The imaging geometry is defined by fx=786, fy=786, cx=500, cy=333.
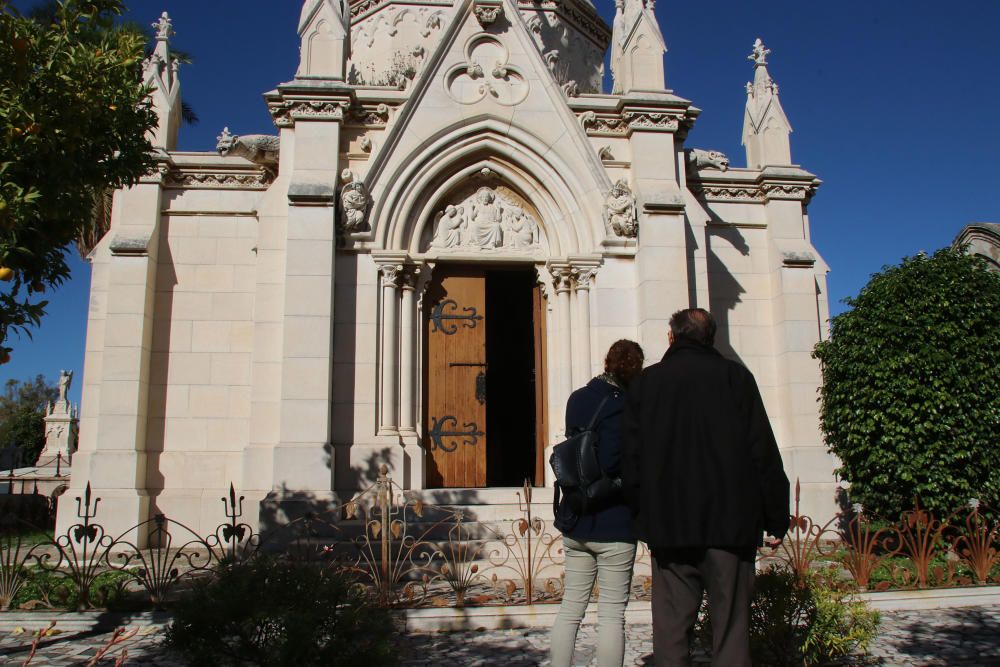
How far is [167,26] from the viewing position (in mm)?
13242

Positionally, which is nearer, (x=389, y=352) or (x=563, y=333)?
(x=389, y=352)

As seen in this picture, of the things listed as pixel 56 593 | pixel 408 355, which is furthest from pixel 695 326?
pixel 408 355

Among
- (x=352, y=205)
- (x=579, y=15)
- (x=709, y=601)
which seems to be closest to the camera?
(x=709, y=601)

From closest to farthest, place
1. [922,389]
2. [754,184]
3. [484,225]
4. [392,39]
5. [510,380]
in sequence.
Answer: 1. [922,389]
2. [484,225]
3. [754,184]
4. [510,380]
5. [392,39]

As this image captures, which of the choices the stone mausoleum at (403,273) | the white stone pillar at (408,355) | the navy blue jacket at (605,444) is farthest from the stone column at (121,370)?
the navy blue jacket at (605,444)

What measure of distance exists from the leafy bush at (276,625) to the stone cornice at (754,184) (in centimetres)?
1060

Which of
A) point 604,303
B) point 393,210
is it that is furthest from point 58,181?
point 604,303

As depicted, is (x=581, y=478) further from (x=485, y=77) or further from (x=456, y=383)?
(x=485, y=77)

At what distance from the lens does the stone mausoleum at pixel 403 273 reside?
1089 cm

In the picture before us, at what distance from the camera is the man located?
12.6 ft

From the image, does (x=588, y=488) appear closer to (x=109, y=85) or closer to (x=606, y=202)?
(x=109, y=85)

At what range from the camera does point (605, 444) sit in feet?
15.1

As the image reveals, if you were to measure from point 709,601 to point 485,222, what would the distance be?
8.77m

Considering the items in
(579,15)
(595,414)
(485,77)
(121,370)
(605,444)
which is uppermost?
(579,15)
